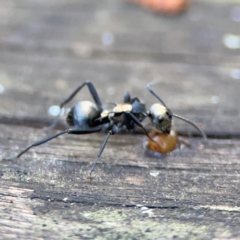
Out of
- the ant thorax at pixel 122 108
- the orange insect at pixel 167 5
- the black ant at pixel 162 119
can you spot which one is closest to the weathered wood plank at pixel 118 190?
the black ant at pixel 162 119

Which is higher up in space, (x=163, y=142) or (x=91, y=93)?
(x=91, y=93)

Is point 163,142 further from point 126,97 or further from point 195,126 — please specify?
point 126,97

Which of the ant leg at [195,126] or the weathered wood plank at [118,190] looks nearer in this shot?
the weathered wood plank at [118,190]

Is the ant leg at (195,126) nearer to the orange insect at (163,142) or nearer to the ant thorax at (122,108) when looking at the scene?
the orange insect at (163,142)

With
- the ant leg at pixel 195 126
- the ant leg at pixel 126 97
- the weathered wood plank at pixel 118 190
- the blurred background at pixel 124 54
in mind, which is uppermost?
the blurred background at pixel 124 54

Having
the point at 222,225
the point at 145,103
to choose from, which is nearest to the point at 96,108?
the point at 145,103

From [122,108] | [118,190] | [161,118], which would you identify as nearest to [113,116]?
[122,108]

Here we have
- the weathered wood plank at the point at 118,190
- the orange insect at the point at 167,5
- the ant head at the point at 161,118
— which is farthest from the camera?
the orange insect at the point at 167,5
